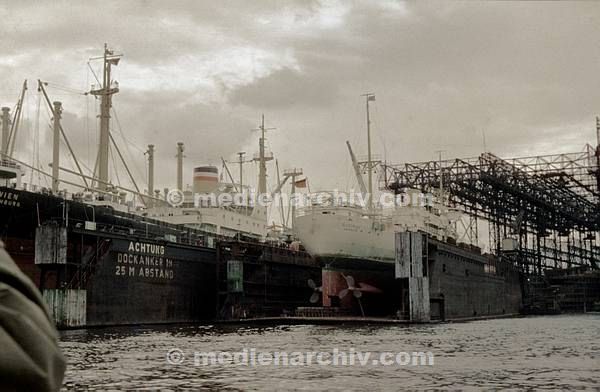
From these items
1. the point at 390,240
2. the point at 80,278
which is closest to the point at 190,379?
the point at 80,278

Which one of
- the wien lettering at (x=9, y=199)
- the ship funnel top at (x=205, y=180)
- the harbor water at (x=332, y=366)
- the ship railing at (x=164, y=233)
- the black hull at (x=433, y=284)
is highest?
the ship funnel top at (x=205, y=180)

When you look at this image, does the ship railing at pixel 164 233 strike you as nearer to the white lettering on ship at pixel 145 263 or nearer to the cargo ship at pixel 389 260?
the white lettering on ship at pixel 145 263

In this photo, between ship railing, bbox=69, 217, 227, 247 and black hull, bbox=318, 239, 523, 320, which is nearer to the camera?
ship railing, bbox=69, 217, 227, 247

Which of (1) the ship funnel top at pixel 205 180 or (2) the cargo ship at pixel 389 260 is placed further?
(1) the ship funnel top at pixel 205 180

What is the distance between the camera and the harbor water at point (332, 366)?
17.3 meters

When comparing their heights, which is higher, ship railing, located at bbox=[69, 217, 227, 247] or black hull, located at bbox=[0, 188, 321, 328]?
ship railing, located at bbox=[69, 217, 227, 247]

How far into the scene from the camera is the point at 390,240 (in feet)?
202

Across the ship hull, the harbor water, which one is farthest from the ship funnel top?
the harbor water

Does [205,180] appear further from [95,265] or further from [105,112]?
[95,265]

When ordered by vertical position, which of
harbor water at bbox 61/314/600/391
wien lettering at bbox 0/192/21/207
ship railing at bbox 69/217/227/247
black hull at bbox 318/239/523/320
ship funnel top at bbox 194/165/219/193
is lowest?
harbor water at bbox 61/314/600/391

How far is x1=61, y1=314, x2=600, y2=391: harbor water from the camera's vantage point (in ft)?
56.7

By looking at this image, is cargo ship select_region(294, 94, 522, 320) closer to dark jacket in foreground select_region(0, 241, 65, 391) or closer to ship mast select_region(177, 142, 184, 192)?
ship mast select_region(177, 142, 184, 192)

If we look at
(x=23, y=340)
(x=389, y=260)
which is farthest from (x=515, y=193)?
(x=23, y=340)

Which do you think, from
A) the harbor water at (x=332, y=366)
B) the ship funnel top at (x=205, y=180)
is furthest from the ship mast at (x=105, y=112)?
the harbor water at (x=332, y=366)
